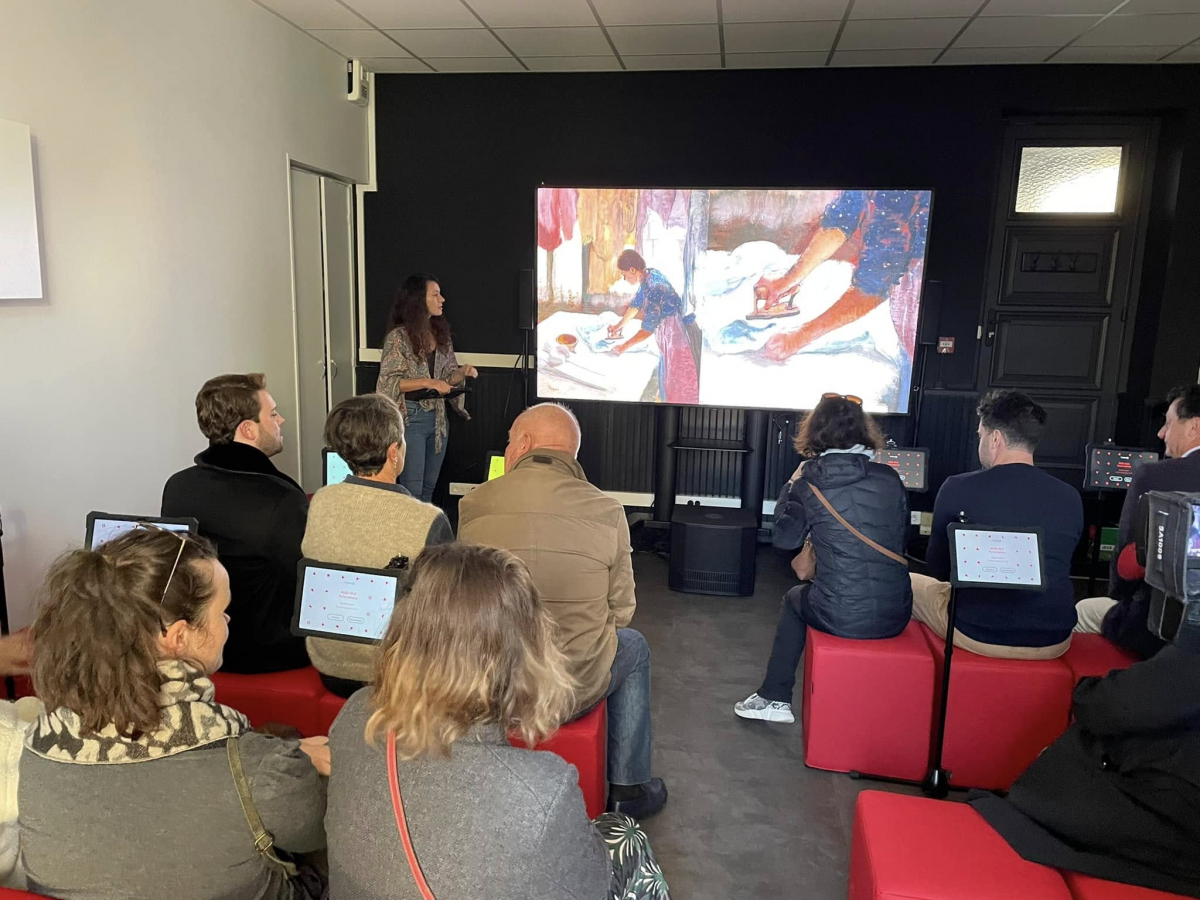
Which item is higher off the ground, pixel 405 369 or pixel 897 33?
pixel 897 33

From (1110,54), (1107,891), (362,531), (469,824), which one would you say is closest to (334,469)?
(362,531)

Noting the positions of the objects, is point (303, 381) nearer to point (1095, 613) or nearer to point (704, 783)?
point (704, 783)

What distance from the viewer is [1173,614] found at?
1538 mm

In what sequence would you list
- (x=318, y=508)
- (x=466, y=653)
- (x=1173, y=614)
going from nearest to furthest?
(x=466, y=653) < (x=1173, y=614) < (x=318, y=508)

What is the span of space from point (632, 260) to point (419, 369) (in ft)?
4.27

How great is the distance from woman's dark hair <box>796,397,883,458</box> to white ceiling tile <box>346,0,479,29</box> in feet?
8.42

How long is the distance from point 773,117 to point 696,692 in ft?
10.9

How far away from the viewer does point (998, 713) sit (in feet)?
7.97

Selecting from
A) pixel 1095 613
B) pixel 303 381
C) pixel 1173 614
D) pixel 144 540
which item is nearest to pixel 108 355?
pixel 303 381

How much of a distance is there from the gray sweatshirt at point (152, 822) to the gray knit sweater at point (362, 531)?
Answer: 2.35 ft

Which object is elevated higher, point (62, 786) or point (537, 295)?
point (537, 295)

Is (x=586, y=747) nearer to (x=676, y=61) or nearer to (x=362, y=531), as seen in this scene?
(x=362, y=531)

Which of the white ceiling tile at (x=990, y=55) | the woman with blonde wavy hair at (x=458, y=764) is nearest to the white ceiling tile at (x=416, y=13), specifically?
the white ceiling tile at (x=990, y=55)

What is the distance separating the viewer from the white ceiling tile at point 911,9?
3.58 metres
